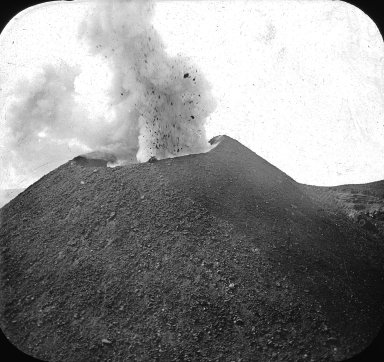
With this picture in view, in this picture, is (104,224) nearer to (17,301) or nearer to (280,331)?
(17,301)

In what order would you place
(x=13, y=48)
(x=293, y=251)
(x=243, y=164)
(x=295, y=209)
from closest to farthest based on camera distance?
(x=293, y=251) → (x=295, y=209) → (x=243, y=164) → (x=13, y=48)

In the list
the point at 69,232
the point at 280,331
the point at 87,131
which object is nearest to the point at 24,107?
the point at 87,131

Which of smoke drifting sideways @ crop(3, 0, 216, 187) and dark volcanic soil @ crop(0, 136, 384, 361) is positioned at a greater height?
smoke drifting sideways @ crop(3, 0, 216, 187)

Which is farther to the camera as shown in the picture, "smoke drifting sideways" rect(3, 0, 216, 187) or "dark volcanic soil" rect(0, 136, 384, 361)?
"smoke drifting sideways" rect(3, 0, 216, 187)

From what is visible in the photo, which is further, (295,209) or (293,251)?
(295,209)

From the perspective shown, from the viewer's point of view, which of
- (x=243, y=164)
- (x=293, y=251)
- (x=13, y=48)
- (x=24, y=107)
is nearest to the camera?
(x=293, y=251)

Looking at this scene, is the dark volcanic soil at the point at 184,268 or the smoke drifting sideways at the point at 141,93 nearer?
the dark volcanic soil at the point at 184,268

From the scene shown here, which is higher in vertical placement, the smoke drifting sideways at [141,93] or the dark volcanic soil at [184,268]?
Answer: the smoke drifting sideways at [141,93]

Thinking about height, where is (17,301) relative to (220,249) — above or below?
below
